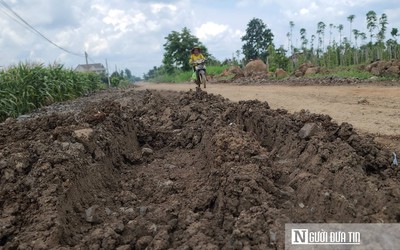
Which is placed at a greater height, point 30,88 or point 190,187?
point 30,88

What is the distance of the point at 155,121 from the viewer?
8.31 meters

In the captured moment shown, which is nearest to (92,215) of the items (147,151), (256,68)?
(147,151)

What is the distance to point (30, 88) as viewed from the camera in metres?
13.5

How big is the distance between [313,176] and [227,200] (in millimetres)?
902

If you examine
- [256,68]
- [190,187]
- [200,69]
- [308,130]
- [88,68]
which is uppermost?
[88,68]

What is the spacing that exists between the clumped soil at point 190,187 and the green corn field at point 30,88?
22.0 ft

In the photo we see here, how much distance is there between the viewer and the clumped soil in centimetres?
278

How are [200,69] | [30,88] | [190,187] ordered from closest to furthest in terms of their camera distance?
[190,187]
[30,88]
[200,69]

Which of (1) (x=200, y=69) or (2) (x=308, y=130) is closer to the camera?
(2) (x=308, y=130)

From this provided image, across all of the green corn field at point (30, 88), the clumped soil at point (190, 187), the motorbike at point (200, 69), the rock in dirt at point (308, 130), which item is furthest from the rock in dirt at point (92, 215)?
the motorbike at point (200, 69)

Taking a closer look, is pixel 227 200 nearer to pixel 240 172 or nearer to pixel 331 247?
pixel 240 172

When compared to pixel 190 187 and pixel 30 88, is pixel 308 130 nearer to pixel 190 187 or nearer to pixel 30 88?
pixel 190 187

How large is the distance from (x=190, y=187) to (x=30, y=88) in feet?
36.7

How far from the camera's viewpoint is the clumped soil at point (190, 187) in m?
2.78
